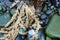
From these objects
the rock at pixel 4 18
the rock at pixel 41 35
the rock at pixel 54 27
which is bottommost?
the rock at pixel 41 35

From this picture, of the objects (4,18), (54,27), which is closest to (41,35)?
(54,27)

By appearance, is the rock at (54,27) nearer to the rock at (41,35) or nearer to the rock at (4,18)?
the rock at (41,35)

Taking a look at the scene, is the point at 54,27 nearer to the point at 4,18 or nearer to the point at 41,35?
the point at 41,35

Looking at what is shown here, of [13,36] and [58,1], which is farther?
[58,1]

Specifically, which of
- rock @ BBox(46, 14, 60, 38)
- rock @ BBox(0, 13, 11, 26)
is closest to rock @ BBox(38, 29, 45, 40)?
rock @ BBox(46, 14, 60, 38)

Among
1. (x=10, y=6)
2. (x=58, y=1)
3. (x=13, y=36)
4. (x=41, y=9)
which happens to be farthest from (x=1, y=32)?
(x=58, y=1)

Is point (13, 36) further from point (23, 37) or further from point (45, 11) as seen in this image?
point (45, 11)

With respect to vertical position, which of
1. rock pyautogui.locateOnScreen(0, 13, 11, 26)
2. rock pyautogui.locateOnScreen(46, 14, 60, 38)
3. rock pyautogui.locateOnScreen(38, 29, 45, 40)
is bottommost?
rock pyautogui.locateOnScreen(38, 29, 45, 40)

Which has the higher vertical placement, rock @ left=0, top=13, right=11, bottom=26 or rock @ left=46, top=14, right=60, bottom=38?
rock @ left=0, top=13, right=11, bottom=26

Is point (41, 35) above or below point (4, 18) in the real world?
below

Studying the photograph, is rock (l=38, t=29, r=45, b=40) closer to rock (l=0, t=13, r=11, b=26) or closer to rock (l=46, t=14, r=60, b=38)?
rock (l=46, t=14, r=60, b=38)

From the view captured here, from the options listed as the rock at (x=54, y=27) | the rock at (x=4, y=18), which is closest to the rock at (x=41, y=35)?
the rock at (x=54, y=27)
